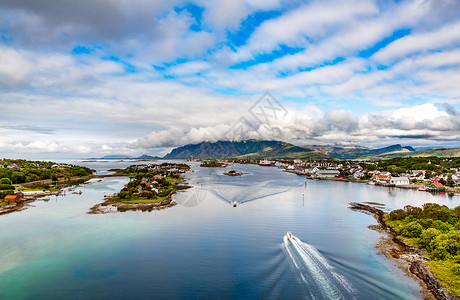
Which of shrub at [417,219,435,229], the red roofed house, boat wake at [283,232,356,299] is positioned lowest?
boat wake at [283,232,356,299]

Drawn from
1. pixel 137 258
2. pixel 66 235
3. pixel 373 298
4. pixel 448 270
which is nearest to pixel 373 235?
pixel 448 270

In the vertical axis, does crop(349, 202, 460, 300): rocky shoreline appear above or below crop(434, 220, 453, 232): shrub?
below

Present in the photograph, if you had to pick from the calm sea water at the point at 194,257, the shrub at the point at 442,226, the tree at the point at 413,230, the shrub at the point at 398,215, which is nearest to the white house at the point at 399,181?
the calm sea water at the point at 194,257

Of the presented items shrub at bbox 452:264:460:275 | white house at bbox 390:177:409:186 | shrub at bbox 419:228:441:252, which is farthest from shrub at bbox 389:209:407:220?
white house at bbox 390:177:409:186

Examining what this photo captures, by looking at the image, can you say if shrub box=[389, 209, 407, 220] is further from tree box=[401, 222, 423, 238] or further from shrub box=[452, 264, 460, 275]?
shrub box=[452, 264, 460, 275]

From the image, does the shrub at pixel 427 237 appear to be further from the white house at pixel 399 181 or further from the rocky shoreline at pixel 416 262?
the white house at pixel 399 181

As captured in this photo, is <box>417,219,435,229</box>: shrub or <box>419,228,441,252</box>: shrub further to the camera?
<box>417,219,435,229</box>: shrub
